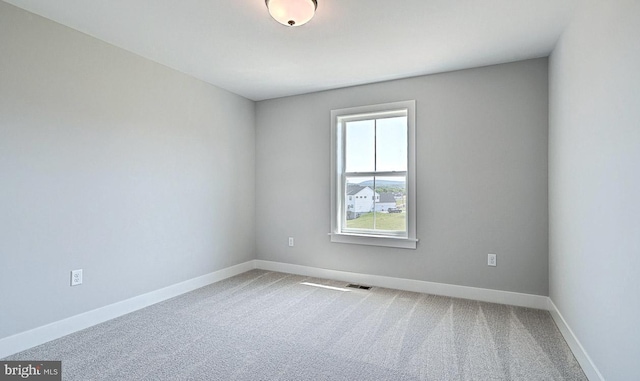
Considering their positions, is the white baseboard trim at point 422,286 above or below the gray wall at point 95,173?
below

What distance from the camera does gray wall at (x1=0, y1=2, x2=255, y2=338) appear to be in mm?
2281

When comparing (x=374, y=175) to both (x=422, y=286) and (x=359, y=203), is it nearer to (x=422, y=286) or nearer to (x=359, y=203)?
(x=359, y=203)

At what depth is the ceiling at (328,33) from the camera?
2.25 m

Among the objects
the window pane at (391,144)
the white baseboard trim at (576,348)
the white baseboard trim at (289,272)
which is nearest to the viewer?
the white baseboard trim at (576,348)

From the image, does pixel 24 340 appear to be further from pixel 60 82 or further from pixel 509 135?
pixel 509 135

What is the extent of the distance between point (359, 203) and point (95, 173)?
285cm

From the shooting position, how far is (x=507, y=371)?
2.02m

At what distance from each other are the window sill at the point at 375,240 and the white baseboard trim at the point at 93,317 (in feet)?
5.35

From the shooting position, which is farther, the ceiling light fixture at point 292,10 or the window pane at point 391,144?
the window pane at point 391,144

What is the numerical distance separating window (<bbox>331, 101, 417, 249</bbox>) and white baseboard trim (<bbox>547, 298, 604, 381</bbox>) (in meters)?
1.41

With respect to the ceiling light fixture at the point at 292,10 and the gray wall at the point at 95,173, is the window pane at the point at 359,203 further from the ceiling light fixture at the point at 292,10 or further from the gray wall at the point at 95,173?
the ceiling light fixture at the point at 292,10

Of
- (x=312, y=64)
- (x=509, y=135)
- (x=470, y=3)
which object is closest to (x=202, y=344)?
(x=312, y=64)

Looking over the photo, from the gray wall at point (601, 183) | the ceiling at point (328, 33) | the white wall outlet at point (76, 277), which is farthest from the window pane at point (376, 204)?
the white wall outlet at point (76, 277)

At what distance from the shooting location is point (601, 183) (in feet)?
5.89
